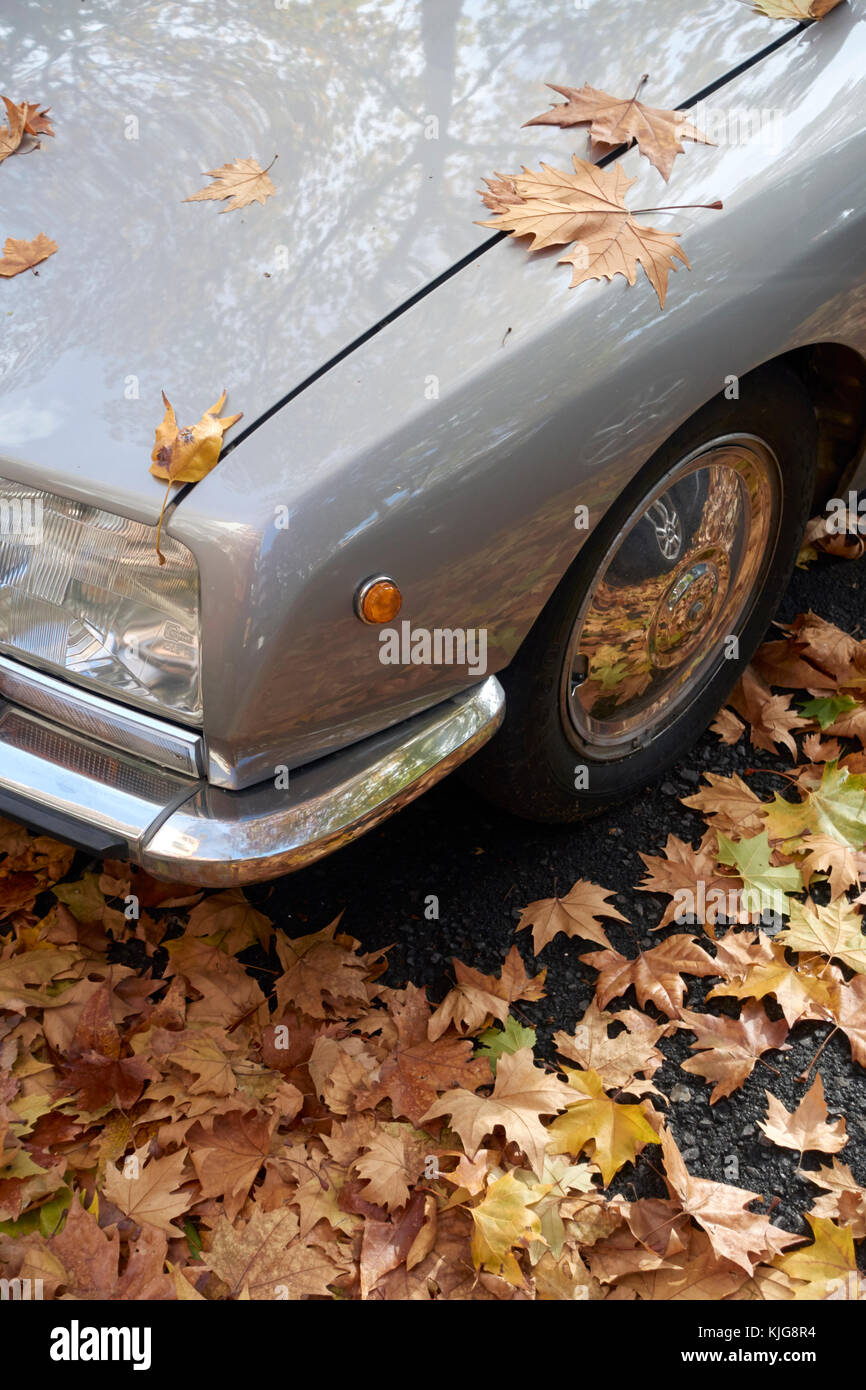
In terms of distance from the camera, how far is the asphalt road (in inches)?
78.6

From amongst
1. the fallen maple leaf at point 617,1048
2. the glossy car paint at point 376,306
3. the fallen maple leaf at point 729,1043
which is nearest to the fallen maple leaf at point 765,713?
the fallen maple leaf at point 729,1043

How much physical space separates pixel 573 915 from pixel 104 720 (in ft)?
3.56

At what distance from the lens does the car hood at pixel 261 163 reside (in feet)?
5.44

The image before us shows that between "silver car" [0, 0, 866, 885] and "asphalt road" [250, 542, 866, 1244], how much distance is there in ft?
1.54

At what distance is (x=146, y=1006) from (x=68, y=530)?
0.98 metres

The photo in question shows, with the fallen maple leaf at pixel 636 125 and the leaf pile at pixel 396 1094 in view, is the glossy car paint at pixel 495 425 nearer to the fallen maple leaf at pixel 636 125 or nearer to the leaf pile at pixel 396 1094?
the fallen maple leaf at pixel 636 125

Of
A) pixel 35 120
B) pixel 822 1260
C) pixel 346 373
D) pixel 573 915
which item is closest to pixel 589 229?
pixel 346 373

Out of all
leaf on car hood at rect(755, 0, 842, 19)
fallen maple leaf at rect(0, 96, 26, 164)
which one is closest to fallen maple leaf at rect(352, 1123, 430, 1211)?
fallen maple leaf at rect(0, 96, 26, 164)

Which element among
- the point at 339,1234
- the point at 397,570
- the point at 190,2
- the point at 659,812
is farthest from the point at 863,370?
the point at 339,1234

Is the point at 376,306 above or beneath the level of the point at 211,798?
above

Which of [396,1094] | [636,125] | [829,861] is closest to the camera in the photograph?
[636,125]

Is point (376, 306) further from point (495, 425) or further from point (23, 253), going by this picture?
point (23, 253)

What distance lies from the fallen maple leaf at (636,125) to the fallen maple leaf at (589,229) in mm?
105

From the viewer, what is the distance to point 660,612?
7.52ft
